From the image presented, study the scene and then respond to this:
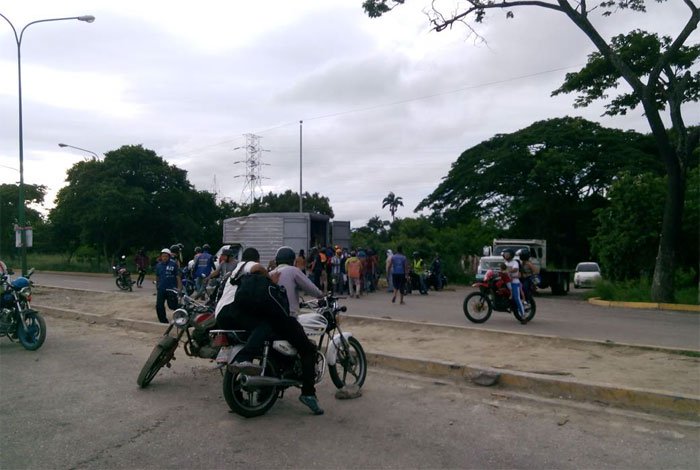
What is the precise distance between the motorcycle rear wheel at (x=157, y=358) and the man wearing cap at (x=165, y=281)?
5.16m

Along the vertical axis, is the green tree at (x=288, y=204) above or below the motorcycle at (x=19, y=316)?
above

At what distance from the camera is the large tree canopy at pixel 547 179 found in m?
37.6

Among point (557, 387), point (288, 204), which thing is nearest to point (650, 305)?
point (557, 387)

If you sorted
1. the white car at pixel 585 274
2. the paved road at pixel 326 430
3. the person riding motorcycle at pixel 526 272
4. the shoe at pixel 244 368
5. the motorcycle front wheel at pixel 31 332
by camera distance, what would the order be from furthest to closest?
the white car at pixel 585 274 → the person riding motorcycle at pixel 526 272 → the motorcycle front wheel at pixel 31 332 → the shoe at pixel 244 368 → the paved road at pixel 326 430

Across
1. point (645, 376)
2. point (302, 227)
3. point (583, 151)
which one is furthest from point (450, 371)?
point (583, 151)

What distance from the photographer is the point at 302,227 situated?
22.8 m

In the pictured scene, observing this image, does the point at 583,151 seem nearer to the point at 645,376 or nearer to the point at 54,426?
A: the point at 645,376

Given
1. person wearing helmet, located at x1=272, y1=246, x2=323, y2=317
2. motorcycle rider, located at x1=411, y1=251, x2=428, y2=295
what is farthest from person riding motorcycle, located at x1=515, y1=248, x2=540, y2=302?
motorcycle rider, located at x1=411, y1=251, x2=428, y2=295

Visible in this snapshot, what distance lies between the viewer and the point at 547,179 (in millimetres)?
38875

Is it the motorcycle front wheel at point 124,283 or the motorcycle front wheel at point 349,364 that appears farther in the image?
the motorcycle front wheel at point 124,283

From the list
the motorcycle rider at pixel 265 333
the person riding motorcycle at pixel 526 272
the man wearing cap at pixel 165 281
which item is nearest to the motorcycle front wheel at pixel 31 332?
the man wearing cap at pixel 165 281

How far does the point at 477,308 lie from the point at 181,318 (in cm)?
712

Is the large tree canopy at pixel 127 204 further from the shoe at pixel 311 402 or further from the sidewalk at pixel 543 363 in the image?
the shoe at pixel 311 402

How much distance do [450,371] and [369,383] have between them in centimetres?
104
